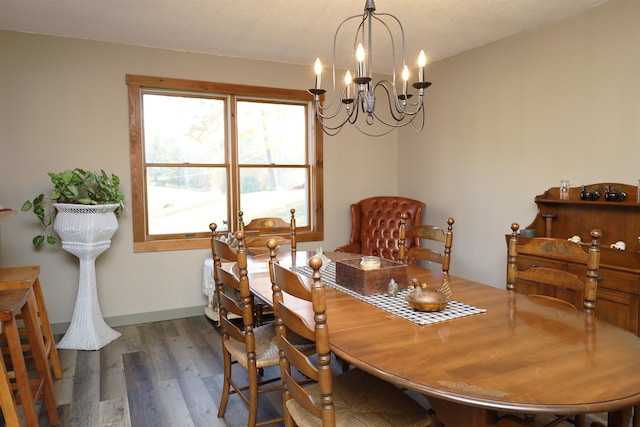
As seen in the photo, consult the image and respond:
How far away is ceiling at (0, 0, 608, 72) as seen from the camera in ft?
10.1

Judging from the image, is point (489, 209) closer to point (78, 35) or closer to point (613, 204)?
→ point (613, 204)

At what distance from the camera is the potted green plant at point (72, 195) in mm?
3443

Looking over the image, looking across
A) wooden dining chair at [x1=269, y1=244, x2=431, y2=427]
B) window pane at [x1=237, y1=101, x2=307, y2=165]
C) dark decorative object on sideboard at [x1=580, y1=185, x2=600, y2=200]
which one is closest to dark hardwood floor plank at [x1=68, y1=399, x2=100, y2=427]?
wooden dining chair at [x1=269, y1=244, x2=431, y2=427]

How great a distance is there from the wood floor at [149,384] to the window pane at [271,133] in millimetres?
1852

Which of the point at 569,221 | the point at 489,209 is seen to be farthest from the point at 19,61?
the point at 569,221

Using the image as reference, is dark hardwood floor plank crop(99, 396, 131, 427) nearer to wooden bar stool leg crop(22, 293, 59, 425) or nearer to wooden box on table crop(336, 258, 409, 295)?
wooden bar stool leg crop(22, 293, 59, 425)

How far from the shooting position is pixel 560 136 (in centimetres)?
348

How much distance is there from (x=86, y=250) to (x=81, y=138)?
3.41ft

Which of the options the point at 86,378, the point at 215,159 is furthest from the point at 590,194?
the point at 86,378

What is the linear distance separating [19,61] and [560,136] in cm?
444

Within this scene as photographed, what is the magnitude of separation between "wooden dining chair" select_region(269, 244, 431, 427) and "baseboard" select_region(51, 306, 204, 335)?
2755 mm

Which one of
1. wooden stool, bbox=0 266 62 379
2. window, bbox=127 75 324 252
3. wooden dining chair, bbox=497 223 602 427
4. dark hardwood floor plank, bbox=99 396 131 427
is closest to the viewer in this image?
wooden dining chair, bbox=497 223 602 427

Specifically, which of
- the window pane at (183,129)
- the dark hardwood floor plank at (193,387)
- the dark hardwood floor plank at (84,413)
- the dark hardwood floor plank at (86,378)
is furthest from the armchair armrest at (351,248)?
the dark hardwood floor plank at (84,413)

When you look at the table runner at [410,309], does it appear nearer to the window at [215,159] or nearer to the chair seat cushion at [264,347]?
the chair seat cushion at [264,347]
